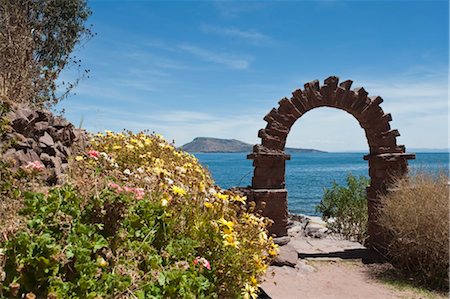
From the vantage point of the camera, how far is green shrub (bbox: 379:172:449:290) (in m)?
7.33

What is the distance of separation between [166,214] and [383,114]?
23.6 ft

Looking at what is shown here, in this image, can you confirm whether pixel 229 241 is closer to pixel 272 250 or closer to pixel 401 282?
pixel 272 250

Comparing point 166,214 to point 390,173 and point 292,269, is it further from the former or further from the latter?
point 390,173

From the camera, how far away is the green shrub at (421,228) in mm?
7328

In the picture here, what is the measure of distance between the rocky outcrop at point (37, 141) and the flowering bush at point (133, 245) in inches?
18.7

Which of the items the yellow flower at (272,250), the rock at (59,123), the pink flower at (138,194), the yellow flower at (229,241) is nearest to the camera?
the yellow flower at (229,241)

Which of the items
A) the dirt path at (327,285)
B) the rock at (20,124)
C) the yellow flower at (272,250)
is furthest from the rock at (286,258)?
the rock at (20,124)

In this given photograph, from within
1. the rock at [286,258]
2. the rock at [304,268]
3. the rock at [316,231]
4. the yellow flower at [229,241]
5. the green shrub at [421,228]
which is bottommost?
the rock at [316,231]

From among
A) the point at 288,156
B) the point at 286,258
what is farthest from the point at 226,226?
the point at 288,156

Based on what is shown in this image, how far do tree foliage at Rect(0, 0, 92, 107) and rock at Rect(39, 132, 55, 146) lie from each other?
501 millimetres

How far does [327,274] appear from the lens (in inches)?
305

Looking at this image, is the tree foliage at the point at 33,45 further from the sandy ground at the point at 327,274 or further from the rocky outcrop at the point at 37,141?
the sandy ground at the point at 327,274

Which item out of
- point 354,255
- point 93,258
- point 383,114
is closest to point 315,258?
point 354,255

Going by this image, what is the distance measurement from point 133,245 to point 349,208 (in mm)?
12131
